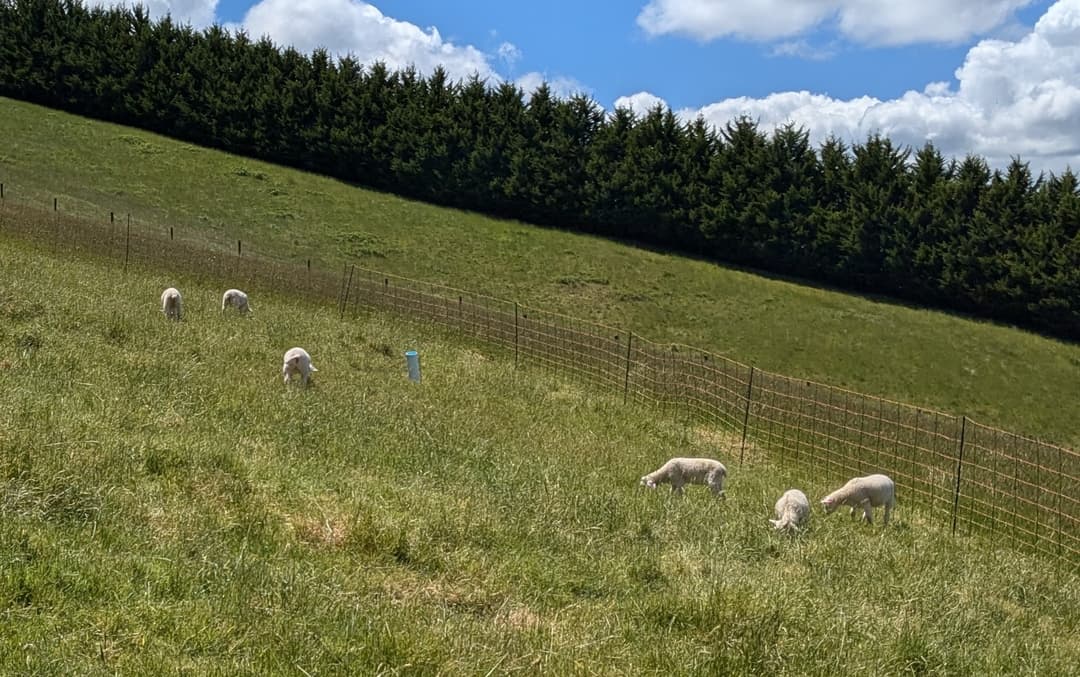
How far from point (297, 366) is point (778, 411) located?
7.68 metres

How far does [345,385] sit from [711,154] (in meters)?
32.2

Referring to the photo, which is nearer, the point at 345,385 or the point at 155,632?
the point at 155,632

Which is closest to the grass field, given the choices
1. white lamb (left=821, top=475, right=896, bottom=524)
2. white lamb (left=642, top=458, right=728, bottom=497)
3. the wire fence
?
the wire fence

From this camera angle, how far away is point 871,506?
345 inches

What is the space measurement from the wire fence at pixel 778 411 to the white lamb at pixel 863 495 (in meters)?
1.10

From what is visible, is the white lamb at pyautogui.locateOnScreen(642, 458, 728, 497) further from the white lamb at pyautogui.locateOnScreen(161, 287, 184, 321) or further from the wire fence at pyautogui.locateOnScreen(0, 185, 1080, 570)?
the white lamb at pyautogui.locateOnScreen(161, 287, 184, 321)

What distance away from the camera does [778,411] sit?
1375cm

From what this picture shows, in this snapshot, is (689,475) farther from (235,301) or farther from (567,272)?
(567,272)

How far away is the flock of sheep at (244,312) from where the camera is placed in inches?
407

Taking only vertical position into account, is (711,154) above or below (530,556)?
above

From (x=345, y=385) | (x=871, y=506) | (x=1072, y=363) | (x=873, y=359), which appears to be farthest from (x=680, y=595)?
(x=1072, y=363)

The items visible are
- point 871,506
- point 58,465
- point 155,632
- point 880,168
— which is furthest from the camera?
point 880,168

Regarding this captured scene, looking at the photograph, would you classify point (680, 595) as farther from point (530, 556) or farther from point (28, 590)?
point (28, 590)

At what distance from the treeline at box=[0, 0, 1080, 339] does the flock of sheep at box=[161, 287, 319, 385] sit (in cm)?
2647
